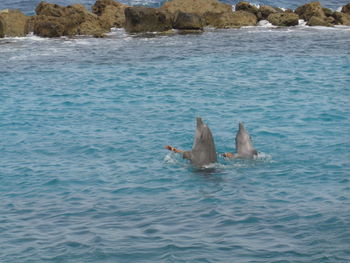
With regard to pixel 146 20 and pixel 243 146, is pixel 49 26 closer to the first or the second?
pixel 146 20

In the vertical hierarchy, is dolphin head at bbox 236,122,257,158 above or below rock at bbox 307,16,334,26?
below

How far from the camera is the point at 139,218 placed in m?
15.1

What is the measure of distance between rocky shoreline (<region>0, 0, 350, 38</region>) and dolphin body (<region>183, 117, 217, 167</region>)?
95.4ft

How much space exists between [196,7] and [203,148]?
35.3m

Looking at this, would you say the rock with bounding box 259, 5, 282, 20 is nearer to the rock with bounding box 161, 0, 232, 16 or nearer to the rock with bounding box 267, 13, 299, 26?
the rock with bounding box 267, 13, 299, 26

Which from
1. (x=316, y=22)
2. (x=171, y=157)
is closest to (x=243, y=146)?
(x=171, y=157)

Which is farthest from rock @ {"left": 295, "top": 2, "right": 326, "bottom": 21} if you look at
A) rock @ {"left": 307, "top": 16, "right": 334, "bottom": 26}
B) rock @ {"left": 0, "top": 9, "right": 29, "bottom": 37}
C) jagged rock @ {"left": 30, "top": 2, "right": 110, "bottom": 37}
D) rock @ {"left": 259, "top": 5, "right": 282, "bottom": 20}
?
rock @ {"left": 0, "top": 9, "right": 29, "bottom": 37}

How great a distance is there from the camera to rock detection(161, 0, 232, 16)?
2013 inches

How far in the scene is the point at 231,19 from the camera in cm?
5038

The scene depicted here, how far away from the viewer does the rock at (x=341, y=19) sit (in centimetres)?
4956

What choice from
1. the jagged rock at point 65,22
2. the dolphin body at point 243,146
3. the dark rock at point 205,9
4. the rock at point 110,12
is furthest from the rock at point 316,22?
the dolphin body at point 243,146

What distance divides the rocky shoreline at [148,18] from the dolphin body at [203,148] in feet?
95.4

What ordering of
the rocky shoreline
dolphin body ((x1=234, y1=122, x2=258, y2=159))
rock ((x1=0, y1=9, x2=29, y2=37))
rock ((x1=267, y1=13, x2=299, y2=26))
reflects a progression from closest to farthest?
dolphin body ((x1=234, y1=122, x2=258, y2=159)) < rock ((x1=0, y1=9, x2=29, y2=37)) < the rocky shoreline < rock ((x1=267, y1=13, x2=299, y2=26))

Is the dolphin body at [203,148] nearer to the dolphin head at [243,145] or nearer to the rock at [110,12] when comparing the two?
the dolphin head at [243,145]
